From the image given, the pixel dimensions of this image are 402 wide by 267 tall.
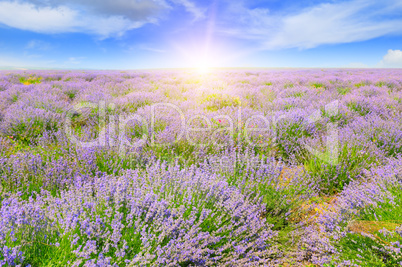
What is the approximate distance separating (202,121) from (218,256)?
8.64 feet

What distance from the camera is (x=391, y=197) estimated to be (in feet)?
6.25

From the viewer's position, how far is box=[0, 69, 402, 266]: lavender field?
1.49 meters

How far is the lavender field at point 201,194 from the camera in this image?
4.90ft

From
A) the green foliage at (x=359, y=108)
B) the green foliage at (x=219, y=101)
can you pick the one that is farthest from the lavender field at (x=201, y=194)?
the green foliage at (x=219, y=101)

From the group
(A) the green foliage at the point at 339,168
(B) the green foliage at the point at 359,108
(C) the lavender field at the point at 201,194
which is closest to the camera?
(C) the lavender field at the point at 201,194

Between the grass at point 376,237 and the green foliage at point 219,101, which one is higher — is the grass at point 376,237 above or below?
below

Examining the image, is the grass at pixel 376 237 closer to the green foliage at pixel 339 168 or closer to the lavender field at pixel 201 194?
the lavender field at pixel 201 194

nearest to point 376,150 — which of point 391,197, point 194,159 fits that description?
point 391,197

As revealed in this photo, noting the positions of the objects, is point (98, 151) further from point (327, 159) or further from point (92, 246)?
point (327, 159)

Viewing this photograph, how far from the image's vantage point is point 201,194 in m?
2.06

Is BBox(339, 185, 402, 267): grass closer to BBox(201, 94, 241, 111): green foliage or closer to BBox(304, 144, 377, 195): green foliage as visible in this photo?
BBox(304, 144, 377, 195): green foliage

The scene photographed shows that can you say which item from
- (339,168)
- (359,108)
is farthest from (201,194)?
(359,108)

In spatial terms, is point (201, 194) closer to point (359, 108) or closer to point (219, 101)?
point (219, 101)

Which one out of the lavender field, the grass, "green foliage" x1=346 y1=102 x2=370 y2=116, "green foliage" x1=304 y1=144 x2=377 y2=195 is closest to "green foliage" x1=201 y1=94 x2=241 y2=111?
the lavender field
